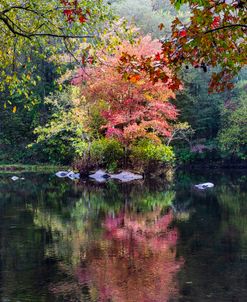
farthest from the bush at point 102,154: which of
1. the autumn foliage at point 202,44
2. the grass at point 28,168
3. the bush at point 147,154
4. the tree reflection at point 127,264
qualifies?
the autumn foliage at point 202,44

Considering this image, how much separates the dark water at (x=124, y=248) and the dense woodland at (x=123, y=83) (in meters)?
2.53

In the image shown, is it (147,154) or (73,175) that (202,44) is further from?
(73,175)

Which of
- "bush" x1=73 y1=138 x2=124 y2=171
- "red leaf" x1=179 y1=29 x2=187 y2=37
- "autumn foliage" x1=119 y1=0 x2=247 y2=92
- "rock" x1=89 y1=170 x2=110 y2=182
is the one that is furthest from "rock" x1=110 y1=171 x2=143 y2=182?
"red leaf" x1=179 y1=29 x2=187 y2=37

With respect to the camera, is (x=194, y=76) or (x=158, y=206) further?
(x=194, y=76)

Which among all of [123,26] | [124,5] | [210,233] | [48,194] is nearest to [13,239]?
[210,233]

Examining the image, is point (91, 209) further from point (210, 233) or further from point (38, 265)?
point (38, 265)

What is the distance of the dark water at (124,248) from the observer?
6.80 m

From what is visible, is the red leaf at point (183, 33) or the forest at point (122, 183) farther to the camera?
the forest at point (122, 183)

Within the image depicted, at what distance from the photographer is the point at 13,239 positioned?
10.2 m

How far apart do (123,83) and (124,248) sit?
15.0m

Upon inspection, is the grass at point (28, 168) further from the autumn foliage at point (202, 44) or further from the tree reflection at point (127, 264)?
the autumn foliage at point (202, 44)

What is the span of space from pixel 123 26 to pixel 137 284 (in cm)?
386

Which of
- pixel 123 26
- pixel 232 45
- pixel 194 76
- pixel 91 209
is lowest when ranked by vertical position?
pixel 91 209

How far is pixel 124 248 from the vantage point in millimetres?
9336
